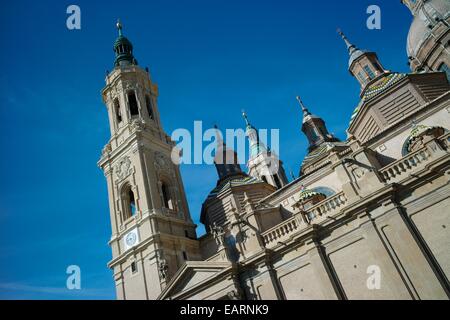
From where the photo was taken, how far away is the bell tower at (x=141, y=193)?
2503 cm

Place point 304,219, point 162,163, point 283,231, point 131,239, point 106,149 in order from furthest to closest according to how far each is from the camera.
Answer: point 106,149 → point 162,163 → point 131,239 → point 283,231 → point 304,219

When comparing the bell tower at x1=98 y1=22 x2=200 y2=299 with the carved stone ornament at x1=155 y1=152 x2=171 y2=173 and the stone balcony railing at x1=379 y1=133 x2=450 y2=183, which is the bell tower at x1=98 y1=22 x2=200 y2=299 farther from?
the stone balcony railing at x1=379 y1=133 x2=450 y2=183

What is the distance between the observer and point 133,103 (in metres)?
35.2

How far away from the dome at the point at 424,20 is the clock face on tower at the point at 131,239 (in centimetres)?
3109

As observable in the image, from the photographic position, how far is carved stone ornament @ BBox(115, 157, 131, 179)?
3005 cm

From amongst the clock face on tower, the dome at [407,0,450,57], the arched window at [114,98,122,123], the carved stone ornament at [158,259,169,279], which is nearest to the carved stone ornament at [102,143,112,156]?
the arched window at [114,98,122,123]

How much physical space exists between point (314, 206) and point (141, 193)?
14.3 metres

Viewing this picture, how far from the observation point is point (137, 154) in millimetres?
29547

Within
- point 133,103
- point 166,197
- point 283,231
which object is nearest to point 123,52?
point 133,103

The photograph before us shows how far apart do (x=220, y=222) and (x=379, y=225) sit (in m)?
17.5

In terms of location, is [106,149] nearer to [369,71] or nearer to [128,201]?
[128,201]

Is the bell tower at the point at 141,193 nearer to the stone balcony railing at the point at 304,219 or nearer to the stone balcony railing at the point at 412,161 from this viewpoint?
the stone balcony railing at the point at 304,219
